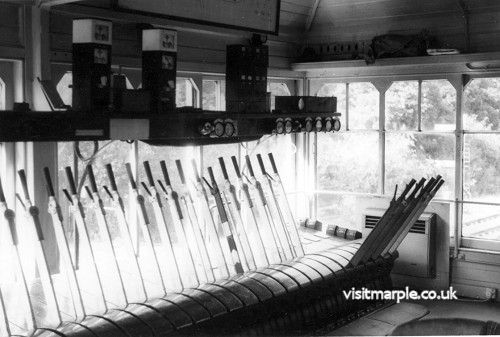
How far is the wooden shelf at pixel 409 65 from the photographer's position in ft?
21.7

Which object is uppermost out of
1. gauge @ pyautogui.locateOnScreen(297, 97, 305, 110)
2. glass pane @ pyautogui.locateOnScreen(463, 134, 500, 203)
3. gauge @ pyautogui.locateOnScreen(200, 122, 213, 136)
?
gauge @ pyautogui.locateOnScreen(297, 97, 305, 110)

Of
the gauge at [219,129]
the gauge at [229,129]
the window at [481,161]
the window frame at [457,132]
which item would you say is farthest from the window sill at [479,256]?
the gauge at [219,129]

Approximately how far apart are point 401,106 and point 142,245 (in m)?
3.43

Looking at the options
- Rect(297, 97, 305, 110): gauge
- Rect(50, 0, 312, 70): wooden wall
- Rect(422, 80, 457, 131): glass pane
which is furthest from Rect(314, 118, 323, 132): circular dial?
Rect(422, 80, 457, 131): glass pane

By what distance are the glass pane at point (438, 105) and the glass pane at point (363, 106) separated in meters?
0.59

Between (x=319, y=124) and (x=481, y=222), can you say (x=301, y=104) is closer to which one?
(x=319, y=124)

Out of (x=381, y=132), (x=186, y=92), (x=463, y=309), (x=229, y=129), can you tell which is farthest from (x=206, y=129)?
(x=463, y=309)

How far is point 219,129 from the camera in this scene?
187 inches

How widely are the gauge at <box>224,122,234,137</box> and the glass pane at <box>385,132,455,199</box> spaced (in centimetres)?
313

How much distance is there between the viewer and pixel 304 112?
18.4 feet

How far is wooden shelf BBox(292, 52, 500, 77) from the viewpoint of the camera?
6609 millimetres

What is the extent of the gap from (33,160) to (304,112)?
87.9 inches

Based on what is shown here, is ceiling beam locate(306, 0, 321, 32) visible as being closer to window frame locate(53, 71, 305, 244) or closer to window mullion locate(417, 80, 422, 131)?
window frame locate(53, 71, 305, 244)

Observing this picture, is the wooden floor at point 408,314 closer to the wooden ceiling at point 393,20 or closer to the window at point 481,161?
the window at point 481,161
